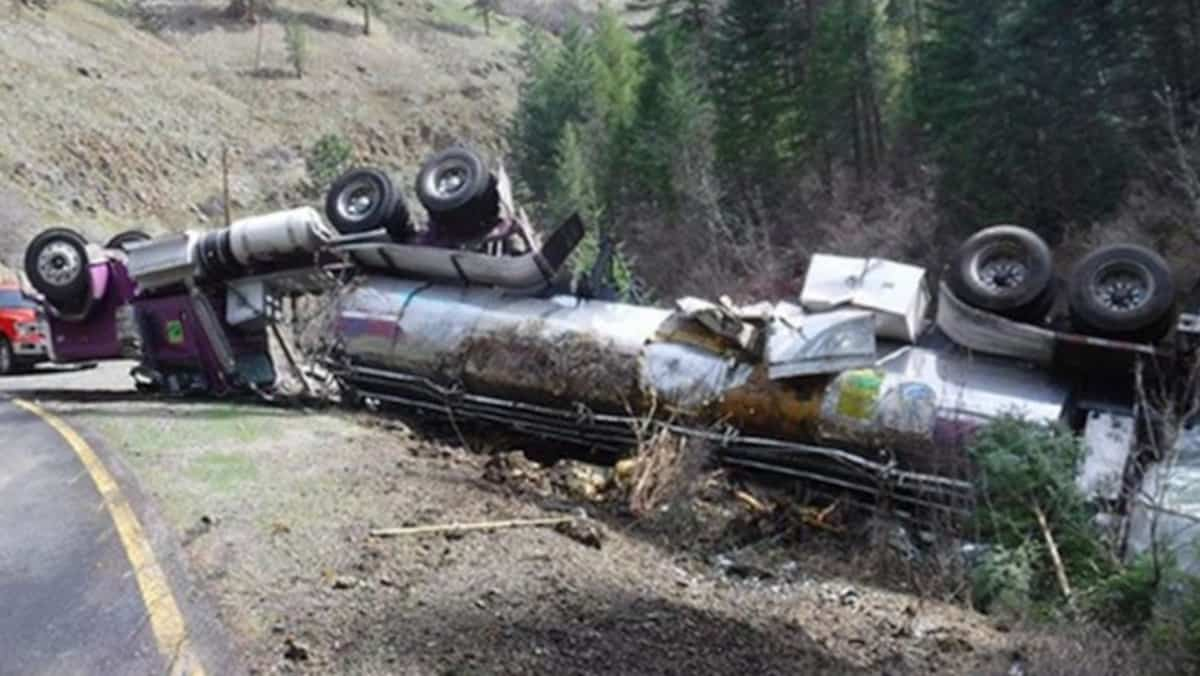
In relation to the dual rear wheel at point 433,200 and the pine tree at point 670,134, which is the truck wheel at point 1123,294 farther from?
the pine tree at point 670,134

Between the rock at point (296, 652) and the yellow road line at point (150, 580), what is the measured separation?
30 cm

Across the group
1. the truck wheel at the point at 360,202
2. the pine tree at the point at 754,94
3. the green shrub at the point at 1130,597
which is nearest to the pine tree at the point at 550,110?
the pine tree at the point at 754,94

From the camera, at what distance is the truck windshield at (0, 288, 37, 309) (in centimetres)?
1772

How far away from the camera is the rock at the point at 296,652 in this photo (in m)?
3.94

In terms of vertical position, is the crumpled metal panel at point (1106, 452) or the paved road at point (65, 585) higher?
the crumpled metal panel at point (1106, 452)

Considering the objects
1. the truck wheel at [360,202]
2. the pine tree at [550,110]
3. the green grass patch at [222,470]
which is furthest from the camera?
the pine tree at [550,110]

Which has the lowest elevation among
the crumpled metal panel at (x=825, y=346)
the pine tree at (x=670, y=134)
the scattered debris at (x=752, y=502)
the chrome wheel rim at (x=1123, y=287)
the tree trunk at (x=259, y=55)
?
the scattered debris at (x=752, y=502)

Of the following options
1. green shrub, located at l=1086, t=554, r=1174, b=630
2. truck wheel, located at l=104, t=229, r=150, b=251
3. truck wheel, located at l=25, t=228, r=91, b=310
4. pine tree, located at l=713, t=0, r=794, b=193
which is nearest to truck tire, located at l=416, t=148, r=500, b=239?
truck wheel, located at l=104, t=229, r=150, b=251

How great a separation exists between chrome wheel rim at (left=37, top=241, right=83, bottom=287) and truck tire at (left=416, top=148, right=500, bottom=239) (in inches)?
167

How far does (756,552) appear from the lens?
746cm

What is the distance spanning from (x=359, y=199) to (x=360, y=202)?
6 centimetres

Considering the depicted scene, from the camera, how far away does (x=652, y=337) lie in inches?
383

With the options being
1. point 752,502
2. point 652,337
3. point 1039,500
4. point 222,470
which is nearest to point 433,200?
point 652,337

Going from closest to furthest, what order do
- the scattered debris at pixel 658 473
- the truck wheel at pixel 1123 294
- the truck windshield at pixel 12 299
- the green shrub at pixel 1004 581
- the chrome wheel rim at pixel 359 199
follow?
the green shrub at pixel 1004 581 < the scattered debris at pixel 658 473 < the truck wheel at pixel 1123 294 < the chrome wheel rim at pixel 359 199 < the truck windshield at pixel 12 299
